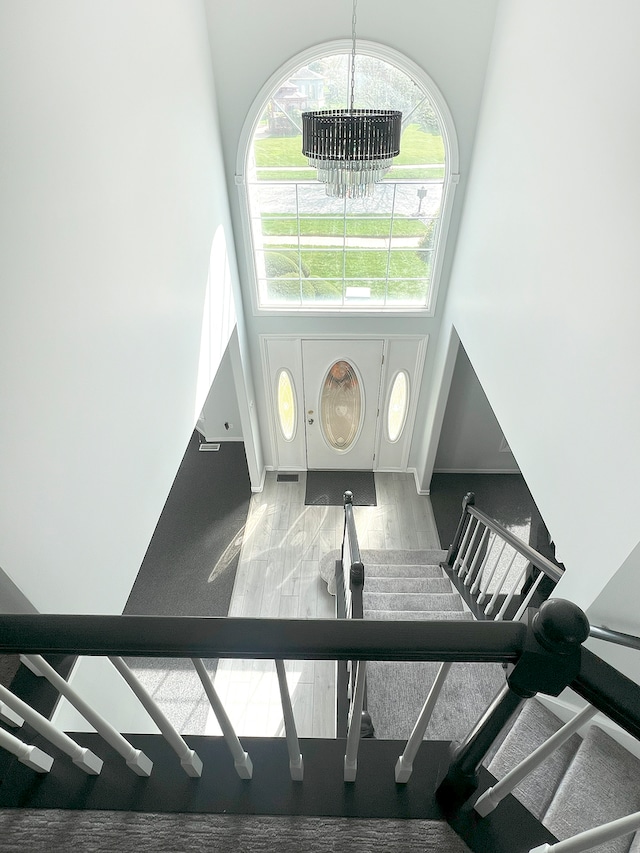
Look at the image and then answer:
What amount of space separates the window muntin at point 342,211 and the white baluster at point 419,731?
15.4 ft

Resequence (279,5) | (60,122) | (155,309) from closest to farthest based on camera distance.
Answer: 1. (60,122)
2. (155,309)
3. (279,5)

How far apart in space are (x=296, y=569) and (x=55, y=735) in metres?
4.61

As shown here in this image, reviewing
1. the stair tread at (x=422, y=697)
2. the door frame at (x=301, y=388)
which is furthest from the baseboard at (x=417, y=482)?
the stair tread at (x=422, y=697)

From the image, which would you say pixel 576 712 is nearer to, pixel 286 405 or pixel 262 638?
pixel 262 638

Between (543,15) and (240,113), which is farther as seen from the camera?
(240,113)

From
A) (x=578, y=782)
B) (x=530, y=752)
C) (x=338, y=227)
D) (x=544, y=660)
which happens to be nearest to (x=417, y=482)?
(x=338, y=227)

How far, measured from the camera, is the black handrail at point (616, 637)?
2.11 meters

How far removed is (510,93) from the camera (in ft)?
12.1

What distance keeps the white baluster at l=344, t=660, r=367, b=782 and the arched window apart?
4.55 metres

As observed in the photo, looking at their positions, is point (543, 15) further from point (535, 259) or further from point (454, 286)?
point (454, 286)

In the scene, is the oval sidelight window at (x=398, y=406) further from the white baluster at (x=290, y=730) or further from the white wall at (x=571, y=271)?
the white baluster at (x=290, y=730)

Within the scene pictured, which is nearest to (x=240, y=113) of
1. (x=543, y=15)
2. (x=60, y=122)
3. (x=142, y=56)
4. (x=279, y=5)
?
(x=279, y=5)

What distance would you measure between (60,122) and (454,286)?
3.81 m

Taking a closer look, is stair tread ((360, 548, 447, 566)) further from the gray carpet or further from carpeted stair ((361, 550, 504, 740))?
the gray carpet
